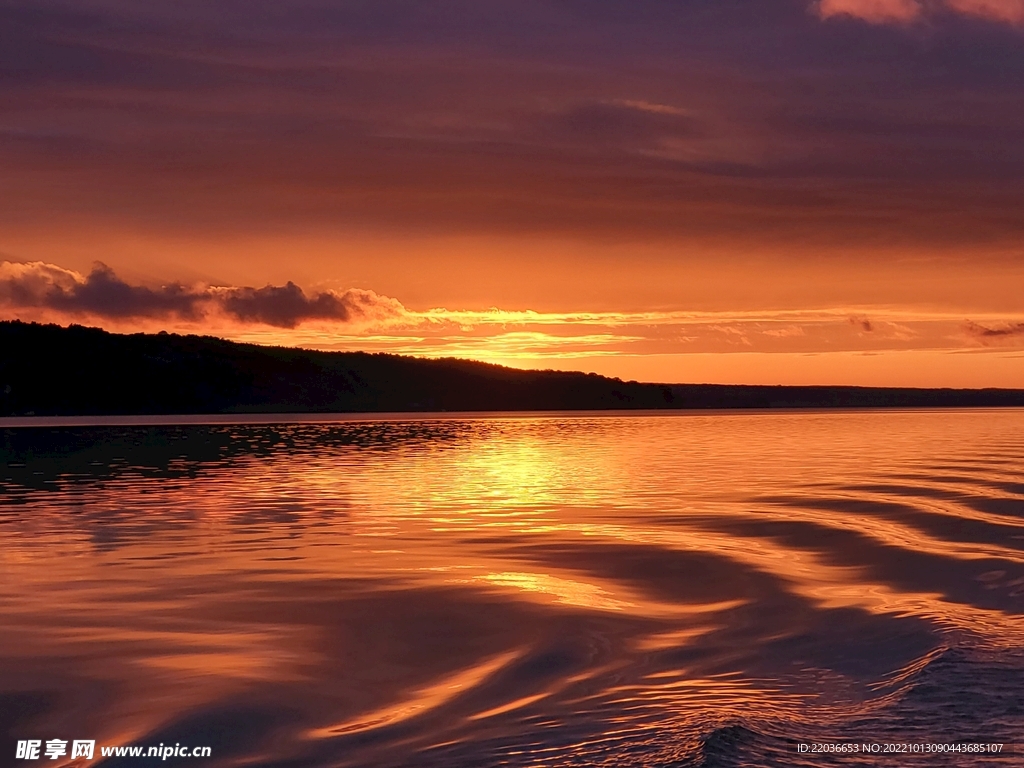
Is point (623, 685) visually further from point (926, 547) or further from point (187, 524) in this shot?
point (187, 524)

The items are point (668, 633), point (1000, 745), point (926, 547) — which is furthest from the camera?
point (926, 547)

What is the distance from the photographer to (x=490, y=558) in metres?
20.5

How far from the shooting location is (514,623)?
48.7 feet

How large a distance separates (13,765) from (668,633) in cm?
821

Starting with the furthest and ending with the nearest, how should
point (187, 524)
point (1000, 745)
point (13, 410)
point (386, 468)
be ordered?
point (13, 410), point (386, 468), point (187, 524), point (1000, 745)

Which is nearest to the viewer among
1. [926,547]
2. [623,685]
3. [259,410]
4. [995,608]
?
[623,685]

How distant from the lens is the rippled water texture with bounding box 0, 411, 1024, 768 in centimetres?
995

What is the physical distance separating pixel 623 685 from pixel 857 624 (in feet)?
15.5

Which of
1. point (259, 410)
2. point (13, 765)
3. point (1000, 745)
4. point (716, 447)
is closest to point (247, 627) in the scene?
point (13, 765)

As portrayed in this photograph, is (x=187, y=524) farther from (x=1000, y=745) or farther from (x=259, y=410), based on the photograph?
(x=259, y=410)

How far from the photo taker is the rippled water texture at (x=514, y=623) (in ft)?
32.7

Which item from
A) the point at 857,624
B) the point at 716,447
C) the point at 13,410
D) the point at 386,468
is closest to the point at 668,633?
the point at 857,624

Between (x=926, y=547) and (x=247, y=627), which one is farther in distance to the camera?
(x=926, y=547)

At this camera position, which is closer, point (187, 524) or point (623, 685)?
point (623, 685)
